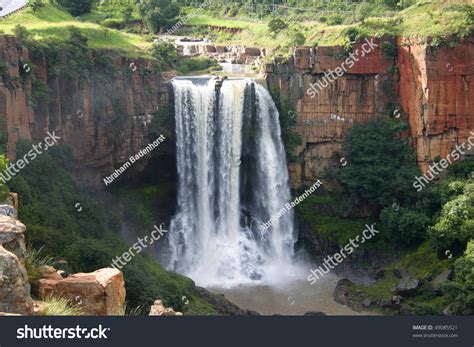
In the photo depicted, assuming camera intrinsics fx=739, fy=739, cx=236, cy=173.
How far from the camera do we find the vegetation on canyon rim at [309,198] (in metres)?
27.3

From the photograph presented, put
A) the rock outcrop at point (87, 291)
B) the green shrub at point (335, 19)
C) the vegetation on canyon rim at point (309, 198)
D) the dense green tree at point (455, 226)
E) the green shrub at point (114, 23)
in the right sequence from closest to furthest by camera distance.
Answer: the rock outcrop at point (87, 291), the vegetation on canyon rim at point (309, 198), the dense green tree at point (455, 226), the green shrub at point (335, 19), the green shrub at point (114, 23)

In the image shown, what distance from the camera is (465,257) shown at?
2969cm

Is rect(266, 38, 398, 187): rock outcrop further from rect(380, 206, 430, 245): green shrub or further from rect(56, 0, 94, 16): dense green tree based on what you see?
rect(56, 0, 94, 16): dense green tree

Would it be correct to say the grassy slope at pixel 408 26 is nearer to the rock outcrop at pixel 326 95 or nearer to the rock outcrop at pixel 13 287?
the rock outcrop at pixel 326 95

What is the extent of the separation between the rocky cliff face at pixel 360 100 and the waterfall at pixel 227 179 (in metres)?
1.70

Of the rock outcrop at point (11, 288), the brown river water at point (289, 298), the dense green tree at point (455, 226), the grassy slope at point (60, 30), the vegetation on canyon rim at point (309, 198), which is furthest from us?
the grassy slope at point (60, 30)

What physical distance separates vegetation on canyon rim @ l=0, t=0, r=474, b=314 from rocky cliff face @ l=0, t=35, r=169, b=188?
0.87ft

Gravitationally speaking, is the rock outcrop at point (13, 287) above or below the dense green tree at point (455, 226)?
above

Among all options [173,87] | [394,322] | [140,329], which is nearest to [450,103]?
[173,87]

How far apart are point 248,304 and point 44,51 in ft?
47.8

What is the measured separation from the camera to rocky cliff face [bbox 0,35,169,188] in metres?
30.8

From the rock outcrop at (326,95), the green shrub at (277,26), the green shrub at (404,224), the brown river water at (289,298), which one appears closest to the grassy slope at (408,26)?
the green shrub at (277,26)

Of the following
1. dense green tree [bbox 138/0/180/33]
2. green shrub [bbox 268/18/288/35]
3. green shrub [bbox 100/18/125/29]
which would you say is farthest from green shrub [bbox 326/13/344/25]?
green shrub [bbox 100/18/125/29]

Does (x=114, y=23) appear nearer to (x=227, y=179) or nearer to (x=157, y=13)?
(x=157, y=13)
